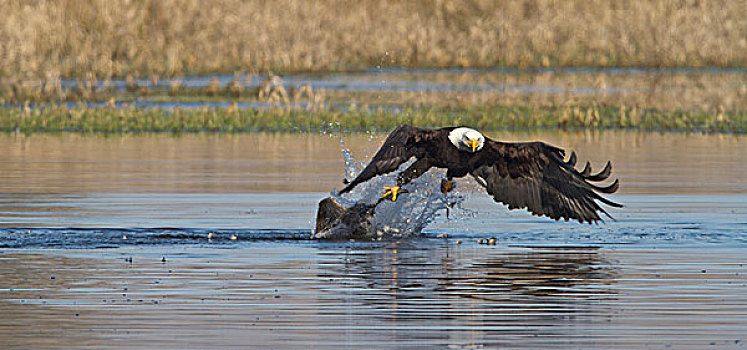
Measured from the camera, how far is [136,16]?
39.9m

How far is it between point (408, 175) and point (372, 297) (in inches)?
169

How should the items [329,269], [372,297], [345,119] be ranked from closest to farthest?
1. [372,297]
2. [329,269]
3. [345,119]

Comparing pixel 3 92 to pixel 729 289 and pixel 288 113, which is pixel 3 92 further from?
pixel 729 289

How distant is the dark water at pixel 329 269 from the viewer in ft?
32.4

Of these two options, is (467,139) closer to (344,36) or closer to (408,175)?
(408,175)

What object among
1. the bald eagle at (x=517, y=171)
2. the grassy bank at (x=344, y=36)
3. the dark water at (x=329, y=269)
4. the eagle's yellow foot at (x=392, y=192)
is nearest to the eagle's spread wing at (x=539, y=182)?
the bald eagle at (x=517, y=171)

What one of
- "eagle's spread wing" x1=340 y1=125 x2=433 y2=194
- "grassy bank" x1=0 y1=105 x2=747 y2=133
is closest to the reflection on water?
"eagle's spread wing" x1=340 y1=125 x2=433 y2=194

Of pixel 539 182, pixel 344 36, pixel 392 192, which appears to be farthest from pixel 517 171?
pixel 344 36

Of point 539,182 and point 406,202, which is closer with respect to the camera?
point 539,182

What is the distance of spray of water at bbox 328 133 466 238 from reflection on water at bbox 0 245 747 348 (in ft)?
2.64

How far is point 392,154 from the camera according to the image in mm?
14453

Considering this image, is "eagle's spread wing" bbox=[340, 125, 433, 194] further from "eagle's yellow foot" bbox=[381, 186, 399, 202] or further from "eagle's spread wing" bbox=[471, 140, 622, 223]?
"eagle's spread wing" bbox=[471, 140, 622, 223]

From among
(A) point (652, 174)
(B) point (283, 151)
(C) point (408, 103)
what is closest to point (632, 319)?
(A) point (652, 174)

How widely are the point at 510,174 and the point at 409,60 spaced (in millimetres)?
24488
